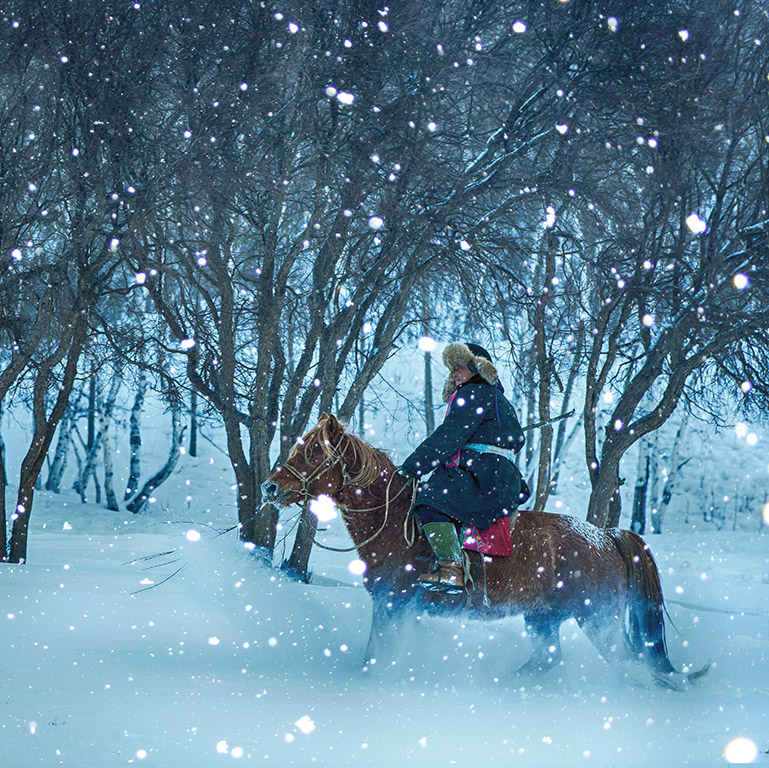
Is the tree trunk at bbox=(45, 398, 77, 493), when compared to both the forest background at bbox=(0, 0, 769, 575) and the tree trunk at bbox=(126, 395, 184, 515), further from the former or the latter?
the forest background at bbox=(0, 0, 769, 575)

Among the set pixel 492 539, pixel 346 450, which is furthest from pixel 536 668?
pixel 346 450

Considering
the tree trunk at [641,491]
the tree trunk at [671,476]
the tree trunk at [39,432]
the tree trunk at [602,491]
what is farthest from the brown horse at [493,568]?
the tree trunk at [671,476]

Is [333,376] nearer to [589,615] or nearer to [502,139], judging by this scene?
[502,139]

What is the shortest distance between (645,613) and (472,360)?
211 centimetres

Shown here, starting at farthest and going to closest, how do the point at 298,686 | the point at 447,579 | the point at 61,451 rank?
the point at 61,451 < the point at 447,579 < the point at 298,686

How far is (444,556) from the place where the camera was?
5.25m

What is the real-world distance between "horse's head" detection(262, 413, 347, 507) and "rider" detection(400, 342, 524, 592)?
0.48 meters

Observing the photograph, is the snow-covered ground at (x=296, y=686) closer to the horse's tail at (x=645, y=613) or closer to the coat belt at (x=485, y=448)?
the horse's tail at (x=645, y=613)

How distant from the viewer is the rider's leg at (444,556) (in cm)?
519

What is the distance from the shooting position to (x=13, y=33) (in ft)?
26.3

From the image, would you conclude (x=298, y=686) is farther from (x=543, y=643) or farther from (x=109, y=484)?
(x=109, y=484)

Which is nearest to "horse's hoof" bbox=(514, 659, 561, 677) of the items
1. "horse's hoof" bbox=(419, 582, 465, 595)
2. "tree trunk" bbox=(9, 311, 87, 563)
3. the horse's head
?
"horse's hoof" bbox=(419, 582, 465, 595)

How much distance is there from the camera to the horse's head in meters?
5.45

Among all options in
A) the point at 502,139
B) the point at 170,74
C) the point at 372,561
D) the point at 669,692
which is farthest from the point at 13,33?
the point at 669,692
